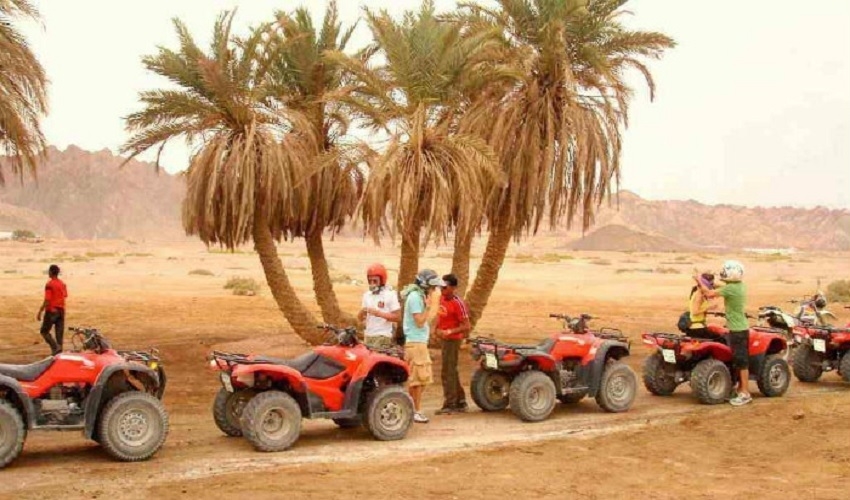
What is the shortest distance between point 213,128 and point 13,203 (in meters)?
144

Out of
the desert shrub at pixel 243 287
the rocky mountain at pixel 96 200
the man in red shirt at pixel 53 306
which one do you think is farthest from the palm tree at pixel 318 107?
the rocky mountain at pixel 96 200

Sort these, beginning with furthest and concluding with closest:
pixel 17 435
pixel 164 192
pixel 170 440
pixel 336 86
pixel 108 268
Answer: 1. pixel 164 192
2. pixel 108 268
3. pixel 336 86
4. pixel 170 440
5. pixel 17 435

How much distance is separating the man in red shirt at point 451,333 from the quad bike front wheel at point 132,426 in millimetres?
3453

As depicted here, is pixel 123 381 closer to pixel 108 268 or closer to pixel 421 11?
pixel 421 11

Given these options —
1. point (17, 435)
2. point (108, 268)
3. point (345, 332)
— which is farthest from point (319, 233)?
point (108, 268)

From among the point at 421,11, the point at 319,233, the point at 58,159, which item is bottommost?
the point at 319,233

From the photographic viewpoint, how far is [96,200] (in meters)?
150

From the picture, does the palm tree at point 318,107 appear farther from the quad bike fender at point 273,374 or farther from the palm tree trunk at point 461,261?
the quad bike fender at point 273,374

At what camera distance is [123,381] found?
903 cm

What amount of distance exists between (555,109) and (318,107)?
425 cm

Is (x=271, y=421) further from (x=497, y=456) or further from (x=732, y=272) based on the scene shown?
(x=732, y=272)

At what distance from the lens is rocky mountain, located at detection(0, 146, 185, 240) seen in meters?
145

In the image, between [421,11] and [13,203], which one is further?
[13,203]

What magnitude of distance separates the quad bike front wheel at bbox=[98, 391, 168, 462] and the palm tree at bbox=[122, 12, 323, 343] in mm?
6968
